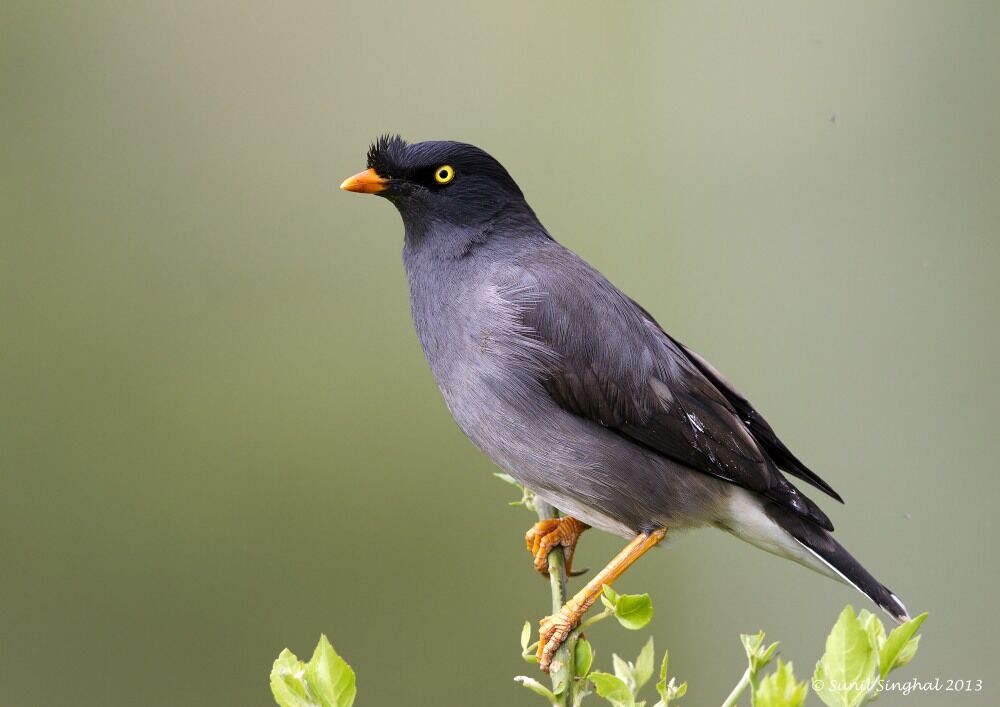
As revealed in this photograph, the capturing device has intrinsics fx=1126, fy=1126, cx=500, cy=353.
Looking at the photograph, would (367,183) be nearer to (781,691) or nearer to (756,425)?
(756,425)

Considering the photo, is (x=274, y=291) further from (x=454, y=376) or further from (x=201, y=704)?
(x=454, y=376)

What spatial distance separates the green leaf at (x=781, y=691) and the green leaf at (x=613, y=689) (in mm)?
208

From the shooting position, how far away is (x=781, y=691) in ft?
3.51

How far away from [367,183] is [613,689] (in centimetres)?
130

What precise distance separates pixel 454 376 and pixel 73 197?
2.83 meters


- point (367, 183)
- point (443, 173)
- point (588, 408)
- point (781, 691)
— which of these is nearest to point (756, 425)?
point (588, 408)

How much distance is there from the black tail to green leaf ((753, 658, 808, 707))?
116cm

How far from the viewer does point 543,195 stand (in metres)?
4.48

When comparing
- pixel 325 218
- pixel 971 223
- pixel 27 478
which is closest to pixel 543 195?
pixel 325 218

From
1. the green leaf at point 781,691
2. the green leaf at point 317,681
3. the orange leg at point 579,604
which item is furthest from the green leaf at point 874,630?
the orange leg at point 579,604

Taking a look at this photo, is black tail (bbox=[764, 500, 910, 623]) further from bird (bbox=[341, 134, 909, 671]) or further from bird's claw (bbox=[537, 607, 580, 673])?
bird's claw (bbox=[537, 607, 580, 673])

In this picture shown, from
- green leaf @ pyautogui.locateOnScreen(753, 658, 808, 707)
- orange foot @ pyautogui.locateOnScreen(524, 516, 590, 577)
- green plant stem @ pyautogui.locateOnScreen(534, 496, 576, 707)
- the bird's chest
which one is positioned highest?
the bird's chest

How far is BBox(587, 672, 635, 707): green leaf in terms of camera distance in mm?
1237

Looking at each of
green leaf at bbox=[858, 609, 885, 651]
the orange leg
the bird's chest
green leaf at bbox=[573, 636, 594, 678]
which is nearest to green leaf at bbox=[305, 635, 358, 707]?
green leaf at bbox=[573, 636, 594, 678]
